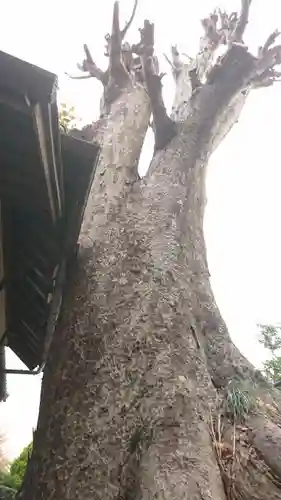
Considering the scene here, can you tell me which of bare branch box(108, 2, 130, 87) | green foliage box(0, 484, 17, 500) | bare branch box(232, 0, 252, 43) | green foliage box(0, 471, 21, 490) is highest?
bare branch box(232, 0, 252, 43)

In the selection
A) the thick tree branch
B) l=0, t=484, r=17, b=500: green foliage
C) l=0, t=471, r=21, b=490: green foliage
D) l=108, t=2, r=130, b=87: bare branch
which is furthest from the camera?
l=0, t=471, r=21, b=490: green foliage

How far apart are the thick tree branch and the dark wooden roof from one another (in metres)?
2.20

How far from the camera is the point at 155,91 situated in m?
5.44

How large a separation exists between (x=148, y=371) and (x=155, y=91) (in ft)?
10.9

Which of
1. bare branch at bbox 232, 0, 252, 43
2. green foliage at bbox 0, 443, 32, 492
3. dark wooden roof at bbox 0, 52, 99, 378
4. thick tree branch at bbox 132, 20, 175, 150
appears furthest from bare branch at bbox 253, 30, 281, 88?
green foliage at bbox 0, 443, 32, 492

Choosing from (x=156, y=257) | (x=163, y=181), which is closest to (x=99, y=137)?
(x=163, y=181)

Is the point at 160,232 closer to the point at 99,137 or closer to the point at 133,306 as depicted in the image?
the point at 133,306

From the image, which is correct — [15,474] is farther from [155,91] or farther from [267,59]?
[267,59]

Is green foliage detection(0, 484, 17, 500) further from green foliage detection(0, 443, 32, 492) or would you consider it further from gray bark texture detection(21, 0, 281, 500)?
gray bark texture detection(21, 0, 281, 500)

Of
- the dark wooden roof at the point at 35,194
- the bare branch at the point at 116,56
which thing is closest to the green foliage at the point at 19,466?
the dark wooden roof at the point at 35,194

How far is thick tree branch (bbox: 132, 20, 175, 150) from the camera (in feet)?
17.8

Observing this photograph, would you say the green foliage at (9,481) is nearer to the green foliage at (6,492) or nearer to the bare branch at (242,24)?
the green foliage at (6,492)

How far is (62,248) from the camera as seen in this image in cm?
379

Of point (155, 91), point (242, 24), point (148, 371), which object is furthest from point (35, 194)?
point (242, 24)
